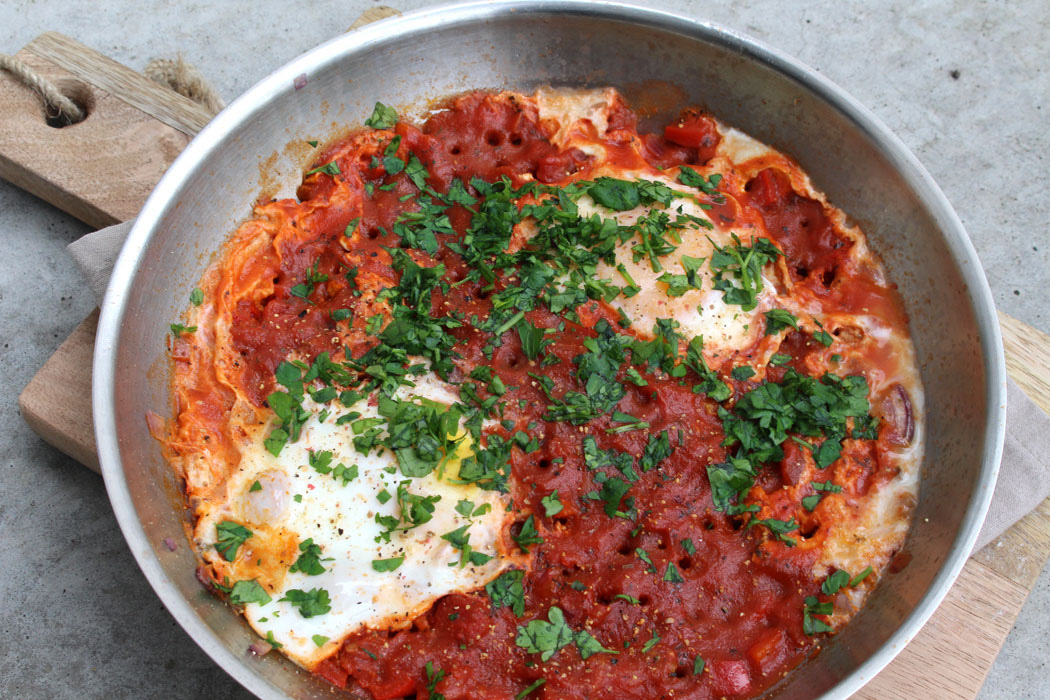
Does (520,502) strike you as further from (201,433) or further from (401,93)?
(401,93)

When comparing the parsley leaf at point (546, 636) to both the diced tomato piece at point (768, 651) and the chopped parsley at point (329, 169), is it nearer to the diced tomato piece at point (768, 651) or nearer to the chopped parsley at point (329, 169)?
the diced tomato piece at point (768, 651)

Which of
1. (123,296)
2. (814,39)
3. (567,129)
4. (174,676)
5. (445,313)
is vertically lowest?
(174,676)

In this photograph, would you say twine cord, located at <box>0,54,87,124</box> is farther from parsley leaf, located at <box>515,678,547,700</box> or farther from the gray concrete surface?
parsley leaf, located at <box>515,678,547,700</box>

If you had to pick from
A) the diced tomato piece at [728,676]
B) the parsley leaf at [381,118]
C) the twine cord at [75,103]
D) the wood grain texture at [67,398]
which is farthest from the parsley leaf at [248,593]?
the twine cord at [75,103]

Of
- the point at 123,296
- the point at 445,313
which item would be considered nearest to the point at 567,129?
the point at 445,313

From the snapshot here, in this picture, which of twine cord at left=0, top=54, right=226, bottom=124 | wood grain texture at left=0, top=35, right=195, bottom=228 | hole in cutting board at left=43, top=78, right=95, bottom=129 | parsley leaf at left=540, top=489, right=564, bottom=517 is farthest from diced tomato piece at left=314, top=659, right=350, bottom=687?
hole in cutting board at left=43, top=78, right=95, bottom=129

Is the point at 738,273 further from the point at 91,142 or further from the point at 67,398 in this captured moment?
the point at 91,142
